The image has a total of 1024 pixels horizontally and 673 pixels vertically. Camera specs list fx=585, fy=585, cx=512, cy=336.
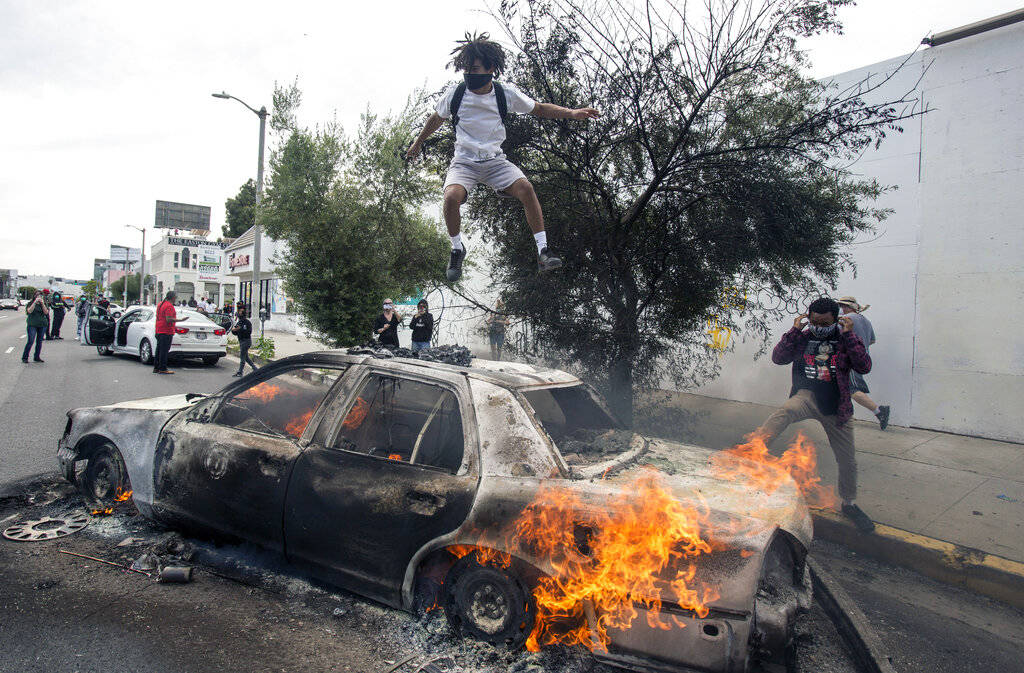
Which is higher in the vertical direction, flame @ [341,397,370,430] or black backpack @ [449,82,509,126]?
black backpack @ [449,82,509,126]

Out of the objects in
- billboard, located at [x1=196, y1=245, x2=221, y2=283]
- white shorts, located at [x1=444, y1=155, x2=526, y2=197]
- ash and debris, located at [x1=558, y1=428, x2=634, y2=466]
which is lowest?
ash and debris, located at [x1=558, y1=428, x2=634, y2=466]

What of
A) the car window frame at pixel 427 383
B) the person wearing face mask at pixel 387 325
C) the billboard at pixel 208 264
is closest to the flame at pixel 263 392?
the car window frame at pixel 427 383

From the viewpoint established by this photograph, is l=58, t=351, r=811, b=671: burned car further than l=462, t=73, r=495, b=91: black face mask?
No

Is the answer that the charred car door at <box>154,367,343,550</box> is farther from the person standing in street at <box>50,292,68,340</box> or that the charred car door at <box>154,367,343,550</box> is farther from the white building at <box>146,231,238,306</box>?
the white building at <box>146,231,238,306</box>

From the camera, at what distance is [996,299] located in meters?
7.47

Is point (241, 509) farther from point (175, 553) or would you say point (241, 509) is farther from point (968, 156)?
point (968, 156)

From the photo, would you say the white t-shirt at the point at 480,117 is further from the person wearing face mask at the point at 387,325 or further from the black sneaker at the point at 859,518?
the person wearing face mask at the point at 387,325

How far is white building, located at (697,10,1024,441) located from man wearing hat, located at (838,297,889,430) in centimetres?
49

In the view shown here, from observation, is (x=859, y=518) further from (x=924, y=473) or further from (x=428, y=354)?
(x=428, y=354)

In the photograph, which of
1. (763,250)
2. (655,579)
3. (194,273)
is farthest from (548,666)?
(194,273)

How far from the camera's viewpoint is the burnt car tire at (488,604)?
2.55m

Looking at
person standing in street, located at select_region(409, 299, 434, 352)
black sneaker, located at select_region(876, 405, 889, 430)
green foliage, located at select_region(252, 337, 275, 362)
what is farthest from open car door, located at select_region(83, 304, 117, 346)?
black sneaker, located at select_region(876, 405, 889, 430)

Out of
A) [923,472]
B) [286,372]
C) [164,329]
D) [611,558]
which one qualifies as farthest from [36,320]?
[923,472]

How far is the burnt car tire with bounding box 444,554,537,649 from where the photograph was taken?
2.55 metres
